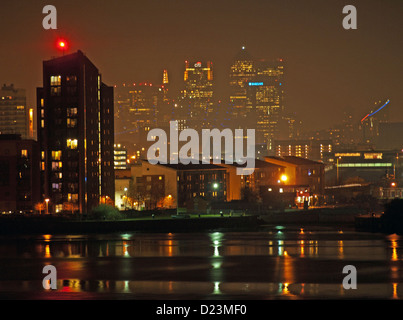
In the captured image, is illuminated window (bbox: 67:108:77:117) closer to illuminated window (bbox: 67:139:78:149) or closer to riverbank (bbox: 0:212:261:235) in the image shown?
illuminated window (bbox: 67:139:78:149)

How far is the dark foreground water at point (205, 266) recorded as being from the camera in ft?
104

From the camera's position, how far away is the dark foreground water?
3172 centimetres

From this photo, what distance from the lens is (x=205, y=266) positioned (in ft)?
130

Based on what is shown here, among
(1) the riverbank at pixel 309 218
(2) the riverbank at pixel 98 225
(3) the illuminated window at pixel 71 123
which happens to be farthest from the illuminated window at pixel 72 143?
(1) the riverbank at pixel 309 218

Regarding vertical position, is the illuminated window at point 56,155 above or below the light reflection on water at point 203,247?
above

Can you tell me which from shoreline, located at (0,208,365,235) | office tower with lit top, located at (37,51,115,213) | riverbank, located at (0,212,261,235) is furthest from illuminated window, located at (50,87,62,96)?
riverbank, located at (0,212,261,235)

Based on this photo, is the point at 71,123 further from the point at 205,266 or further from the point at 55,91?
the point at 205,266

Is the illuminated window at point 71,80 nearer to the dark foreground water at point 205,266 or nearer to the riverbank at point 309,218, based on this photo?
the riverbank at point 309,218

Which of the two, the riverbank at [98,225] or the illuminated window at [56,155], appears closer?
the riverbank at [98,225]

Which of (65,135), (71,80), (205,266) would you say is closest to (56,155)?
(65,135)

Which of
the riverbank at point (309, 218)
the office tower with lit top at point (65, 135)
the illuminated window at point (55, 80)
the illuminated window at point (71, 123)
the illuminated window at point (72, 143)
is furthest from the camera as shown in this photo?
the illuminated window at point (71, 123)

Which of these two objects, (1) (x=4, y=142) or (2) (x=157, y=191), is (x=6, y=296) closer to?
(1) (x=4, y=142)

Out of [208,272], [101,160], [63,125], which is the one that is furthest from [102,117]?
[208,272]
